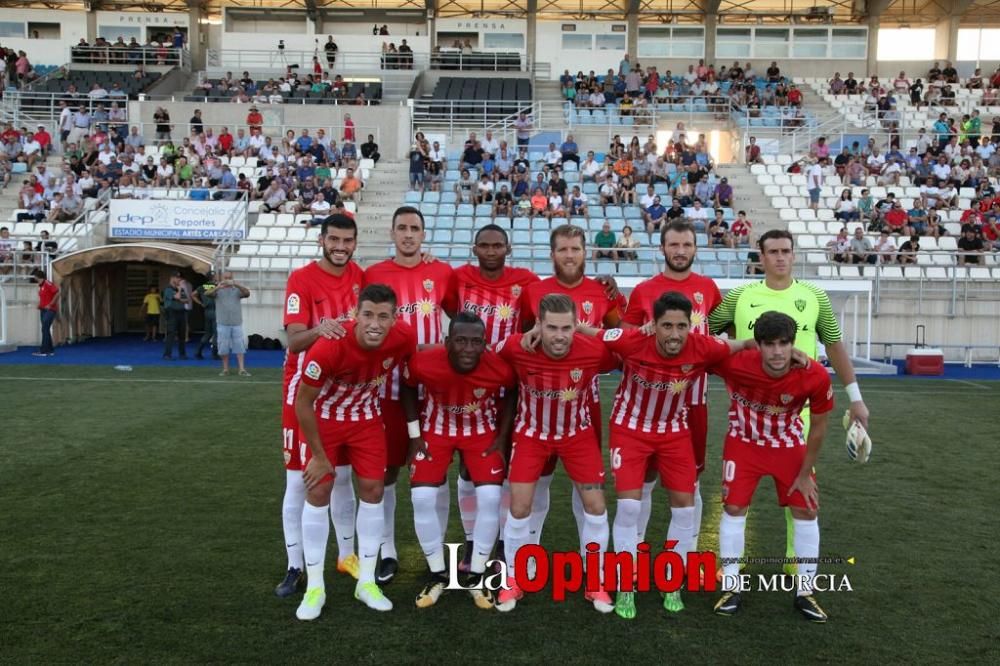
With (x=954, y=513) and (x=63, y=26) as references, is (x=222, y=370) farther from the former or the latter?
(x=63, y=26)

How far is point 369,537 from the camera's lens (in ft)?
17.2

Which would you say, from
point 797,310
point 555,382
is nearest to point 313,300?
point 555,382

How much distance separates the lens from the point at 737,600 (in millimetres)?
5113

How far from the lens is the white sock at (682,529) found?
17.3ft

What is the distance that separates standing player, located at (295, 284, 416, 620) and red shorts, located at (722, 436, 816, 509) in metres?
1.91

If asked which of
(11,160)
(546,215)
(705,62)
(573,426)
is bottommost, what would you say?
(573,426)

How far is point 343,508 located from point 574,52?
31804 millimetres

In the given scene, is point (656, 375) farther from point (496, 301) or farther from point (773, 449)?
point (496, 301)

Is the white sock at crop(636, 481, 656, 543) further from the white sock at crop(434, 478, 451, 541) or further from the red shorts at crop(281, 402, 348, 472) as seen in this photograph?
the red shorts at crop(281, 402, 348, 472)

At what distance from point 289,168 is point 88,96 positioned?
31.0 ft

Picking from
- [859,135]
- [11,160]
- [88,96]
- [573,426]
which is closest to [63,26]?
[88,96]

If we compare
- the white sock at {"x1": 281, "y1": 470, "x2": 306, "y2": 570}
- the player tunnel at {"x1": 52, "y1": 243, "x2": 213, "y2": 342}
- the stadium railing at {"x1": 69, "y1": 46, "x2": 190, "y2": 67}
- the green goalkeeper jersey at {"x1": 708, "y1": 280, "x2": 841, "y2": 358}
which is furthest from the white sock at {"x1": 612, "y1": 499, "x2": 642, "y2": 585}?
the stadium railing at {"x1": 69, "y1": 46, "x2": 190, "y2": 67}

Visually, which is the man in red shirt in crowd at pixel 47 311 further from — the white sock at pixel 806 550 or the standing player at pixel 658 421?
the white sock at pixel 806 550

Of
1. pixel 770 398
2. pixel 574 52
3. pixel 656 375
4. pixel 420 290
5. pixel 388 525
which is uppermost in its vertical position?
pixel 574 52
